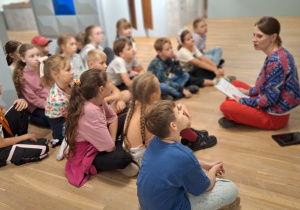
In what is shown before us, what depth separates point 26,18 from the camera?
4.59 metres

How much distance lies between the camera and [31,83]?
8.91 ft

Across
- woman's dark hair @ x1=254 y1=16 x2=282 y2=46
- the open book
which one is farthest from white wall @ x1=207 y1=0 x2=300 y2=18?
woman's dark hair @ x1=254 y1=16 x2=282 y2=46

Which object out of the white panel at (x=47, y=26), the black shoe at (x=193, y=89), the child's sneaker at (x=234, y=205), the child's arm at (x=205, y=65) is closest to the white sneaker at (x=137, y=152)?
the child's sneaker at (x=234, y=205)

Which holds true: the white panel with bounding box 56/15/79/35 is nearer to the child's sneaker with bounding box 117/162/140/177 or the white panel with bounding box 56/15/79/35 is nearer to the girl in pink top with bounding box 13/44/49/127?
the girl in pink top with bounding box 13/44/49/127

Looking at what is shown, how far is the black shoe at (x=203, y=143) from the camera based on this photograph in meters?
2.26

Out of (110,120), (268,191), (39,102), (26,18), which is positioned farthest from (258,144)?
(26,18)

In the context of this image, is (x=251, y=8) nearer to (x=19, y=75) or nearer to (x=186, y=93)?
(x=186, y=93)

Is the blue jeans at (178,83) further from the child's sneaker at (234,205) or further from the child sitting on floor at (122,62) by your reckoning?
the child's sneaker at (234,205)

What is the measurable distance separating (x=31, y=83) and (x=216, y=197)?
2082 mm

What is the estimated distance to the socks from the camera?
215 centimetres

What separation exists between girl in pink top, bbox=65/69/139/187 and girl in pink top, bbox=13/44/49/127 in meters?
0.94

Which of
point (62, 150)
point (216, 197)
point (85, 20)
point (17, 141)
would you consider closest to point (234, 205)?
point (216, 197)

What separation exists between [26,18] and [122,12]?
6.28ft

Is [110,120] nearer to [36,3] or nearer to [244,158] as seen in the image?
[244,158]
